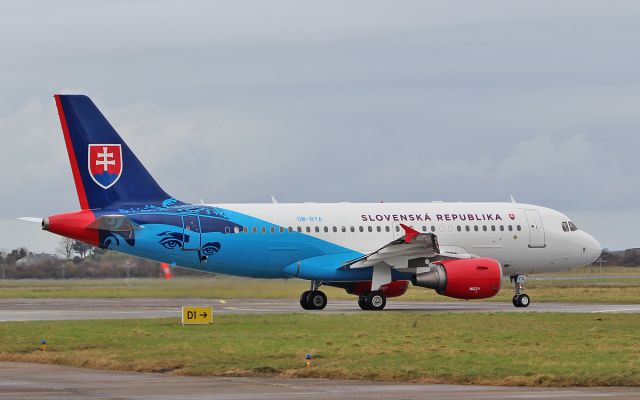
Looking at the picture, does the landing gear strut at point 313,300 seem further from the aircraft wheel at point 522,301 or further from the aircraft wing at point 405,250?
the aircraft wheel at point 522,301

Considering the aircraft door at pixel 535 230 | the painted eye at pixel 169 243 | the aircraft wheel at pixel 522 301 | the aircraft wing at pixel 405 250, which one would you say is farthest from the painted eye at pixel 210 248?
the aircraft door at pixel 535 230

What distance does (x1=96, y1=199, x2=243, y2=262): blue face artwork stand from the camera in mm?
45250

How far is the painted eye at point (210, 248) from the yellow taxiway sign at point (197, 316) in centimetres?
703

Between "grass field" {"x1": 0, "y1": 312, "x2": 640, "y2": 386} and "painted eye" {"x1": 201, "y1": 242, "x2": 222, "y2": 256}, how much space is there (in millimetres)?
4571

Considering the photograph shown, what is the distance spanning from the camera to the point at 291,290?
50.2 metres

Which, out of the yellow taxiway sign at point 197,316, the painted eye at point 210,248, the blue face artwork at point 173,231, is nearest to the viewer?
the yellow taxiway sign at point 197,316

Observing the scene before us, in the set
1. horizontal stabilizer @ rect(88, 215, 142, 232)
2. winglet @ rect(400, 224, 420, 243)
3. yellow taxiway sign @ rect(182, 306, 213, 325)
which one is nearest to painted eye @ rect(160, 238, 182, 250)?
horizontal stabilizer @ rect(88, 215, 142, 232)

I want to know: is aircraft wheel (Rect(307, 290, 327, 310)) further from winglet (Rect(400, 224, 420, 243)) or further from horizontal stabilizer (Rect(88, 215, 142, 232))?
horizontal stabilizer (Rect(88, 215, 142, 232))

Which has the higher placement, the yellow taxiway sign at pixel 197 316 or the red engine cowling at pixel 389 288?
the red engine cowling at pixel 389 288

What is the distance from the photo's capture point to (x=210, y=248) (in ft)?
151

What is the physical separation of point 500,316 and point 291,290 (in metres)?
11.7

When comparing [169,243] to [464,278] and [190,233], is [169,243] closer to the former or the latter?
[190,233]

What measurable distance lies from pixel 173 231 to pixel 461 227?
A: 473 inches

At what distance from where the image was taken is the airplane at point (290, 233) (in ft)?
149
